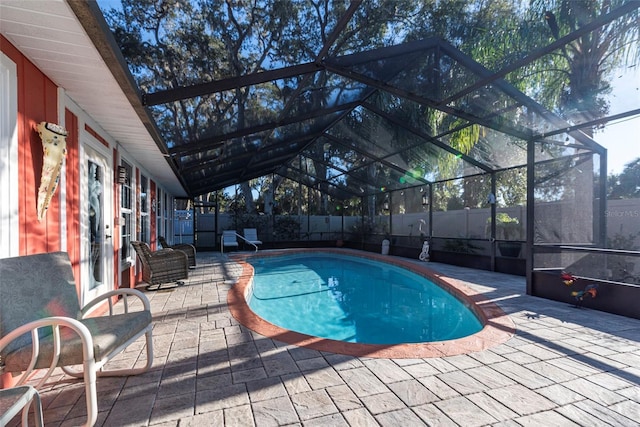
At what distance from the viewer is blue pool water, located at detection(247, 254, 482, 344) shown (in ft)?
14.4

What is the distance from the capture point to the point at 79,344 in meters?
1.60

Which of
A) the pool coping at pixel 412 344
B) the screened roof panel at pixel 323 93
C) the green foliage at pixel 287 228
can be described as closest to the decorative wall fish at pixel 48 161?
the pool coping at pixel 412 344

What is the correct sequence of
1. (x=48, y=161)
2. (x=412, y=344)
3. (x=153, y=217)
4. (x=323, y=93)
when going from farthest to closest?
1. (x=153, y=217)
2. (x=323, y=93)
3. (x=412, y=344)
4. (x=48, y=161)

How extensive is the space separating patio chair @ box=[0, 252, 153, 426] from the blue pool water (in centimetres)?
295

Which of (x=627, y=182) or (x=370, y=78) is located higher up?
(x=370, y=78)

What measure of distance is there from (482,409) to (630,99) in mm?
5302

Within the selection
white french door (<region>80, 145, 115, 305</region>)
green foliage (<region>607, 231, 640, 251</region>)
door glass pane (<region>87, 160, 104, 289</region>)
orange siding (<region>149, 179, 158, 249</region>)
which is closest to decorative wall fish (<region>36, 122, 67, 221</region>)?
white french door (<region>80, 145, 115, 305</region>)

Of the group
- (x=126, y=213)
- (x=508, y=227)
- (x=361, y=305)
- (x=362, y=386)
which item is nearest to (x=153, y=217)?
(x=126, y=213)

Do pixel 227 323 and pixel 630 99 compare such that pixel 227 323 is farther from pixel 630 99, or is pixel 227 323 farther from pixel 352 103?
pixel 630 99

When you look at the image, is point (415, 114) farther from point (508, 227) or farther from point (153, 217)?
point (153, 217)

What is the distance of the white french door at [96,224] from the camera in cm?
327

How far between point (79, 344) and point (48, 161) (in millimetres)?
1534

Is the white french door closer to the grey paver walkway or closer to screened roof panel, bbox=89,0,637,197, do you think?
screened roof panel, bbox=89,0,637,197

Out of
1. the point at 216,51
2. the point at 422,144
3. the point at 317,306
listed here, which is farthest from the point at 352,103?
the point at 317,306
